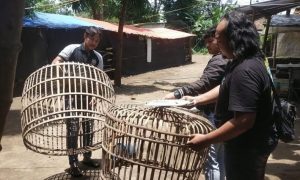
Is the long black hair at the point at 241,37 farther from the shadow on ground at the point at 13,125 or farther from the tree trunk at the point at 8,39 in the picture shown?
the shadow on ground at the point at 13,125

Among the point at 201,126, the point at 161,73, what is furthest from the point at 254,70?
the point at 161,73

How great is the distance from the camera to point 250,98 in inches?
86.2

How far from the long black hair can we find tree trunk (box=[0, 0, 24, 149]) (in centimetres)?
170

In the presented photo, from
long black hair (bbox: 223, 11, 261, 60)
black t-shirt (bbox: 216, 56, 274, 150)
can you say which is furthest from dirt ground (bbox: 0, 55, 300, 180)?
long black hair (bbox: 223, 11, 261, 60)

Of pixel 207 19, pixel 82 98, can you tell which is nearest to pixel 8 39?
pixel 82 98

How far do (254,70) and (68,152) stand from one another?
251 cm

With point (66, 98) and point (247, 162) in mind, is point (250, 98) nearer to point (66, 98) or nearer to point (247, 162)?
point (247, 162)

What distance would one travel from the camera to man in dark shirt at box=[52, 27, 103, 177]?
4302mm

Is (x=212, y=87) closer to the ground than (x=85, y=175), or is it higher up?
higher up

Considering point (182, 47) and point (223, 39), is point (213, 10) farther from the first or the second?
point (223, 39)

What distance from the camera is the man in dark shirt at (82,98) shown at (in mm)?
4302

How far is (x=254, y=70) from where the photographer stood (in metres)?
2.24

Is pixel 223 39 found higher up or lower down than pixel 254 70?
higher up

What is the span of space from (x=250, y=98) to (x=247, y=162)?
0.50 meters
